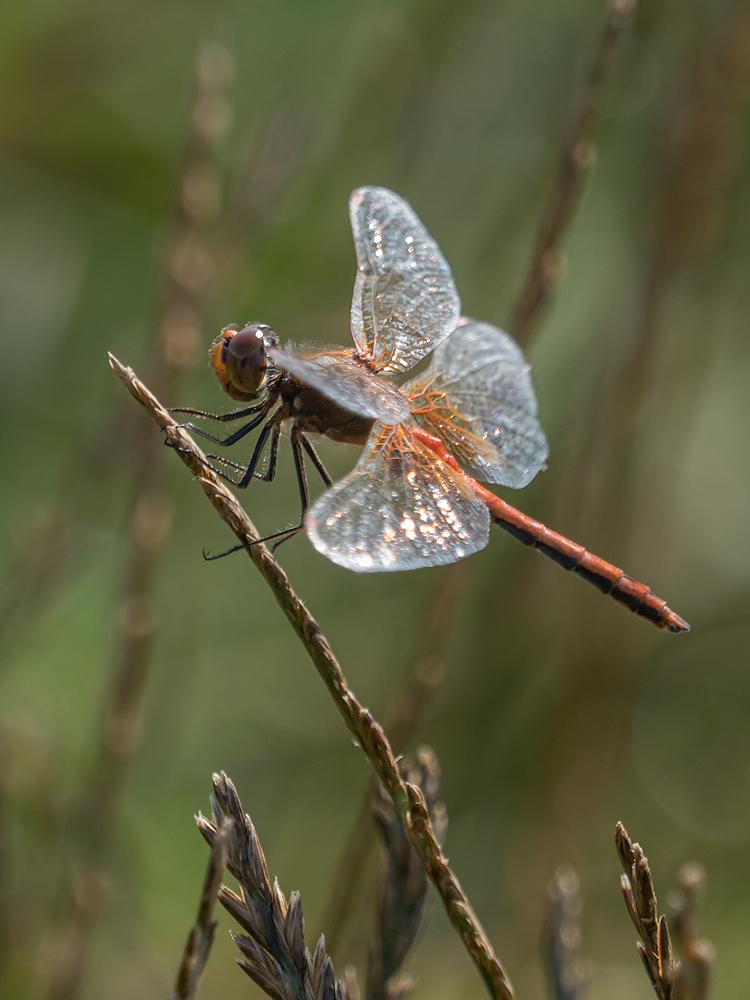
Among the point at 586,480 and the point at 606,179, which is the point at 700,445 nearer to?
the point at 606,179

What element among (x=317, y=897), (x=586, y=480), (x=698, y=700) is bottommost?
(x=317, y=897)

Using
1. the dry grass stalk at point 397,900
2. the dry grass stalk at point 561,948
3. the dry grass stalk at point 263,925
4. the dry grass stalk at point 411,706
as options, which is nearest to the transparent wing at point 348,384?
the dry grass stalk at point 411,706

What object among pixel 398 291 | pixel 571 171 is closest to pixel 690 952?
pixel 571 171

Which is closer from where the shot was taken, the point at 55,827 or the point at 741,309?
the point at 55,827

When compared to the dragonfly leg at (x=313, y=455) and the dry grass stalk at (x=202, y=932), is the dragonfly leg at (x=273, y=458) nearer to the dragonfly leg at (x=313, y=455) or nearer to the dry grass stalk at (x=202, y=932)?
the dragonfly leg at (x=313, y=455)

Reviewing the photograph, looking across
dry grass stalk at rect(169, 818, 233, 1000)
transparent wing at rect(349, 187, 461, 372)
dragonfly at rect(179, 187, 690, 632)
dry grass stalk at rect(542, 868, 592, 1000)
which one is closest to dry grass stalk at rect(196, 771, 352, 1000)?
dry grass stalk at rect(169, 818, 233, 1000)

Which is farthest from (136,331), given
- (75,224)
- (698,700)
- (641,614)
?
(698,700)

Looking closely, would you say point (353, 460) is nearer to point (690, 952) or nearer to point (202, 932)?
point (690, 952)
